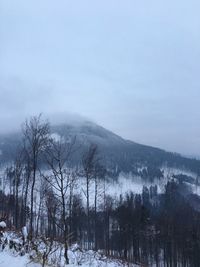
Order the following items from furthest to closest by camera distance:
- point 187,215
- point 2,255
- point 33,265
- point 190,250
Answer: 1. point 187,215
2. point 190,250
3. point 2,255
4. point 33,265

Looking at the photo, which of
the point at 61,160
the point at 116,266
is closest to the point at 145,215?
the point at 116,266

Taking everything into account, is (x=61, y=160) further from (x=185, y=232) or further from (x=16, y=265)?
(x=185, y=232)

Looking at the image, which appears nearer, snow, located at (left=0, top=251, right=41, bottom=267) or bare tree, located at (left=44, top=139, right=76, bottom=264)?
snow, located at (left=0, top=251, right=41, bottom=267)

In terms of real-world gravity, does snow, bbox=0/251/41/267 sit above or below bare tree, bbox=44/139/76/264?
below

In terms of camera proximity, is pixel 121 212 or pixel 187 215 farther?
pixel 187 215

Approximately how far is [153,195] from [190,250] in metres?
123

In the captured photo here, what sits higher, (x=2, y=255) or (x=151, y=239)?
(x=2, y=255)

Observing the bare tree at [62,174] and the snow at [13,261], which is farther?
the bare tree at [62,174]

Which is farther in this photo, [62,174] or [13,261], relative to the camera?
[62,174]

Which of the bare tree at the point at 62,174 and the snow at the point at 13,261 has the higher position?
the bare tree at the point at 62,174

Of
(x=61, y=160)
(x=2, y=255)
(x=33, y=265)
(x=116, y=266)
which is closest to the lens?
(x=33, y=265)

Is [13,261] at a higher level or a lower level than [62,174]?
lower

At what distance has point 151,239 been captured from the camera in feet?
222

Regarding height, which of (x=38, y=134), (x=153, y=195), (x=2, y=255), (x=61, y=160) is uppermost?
(x=38, y=134)
